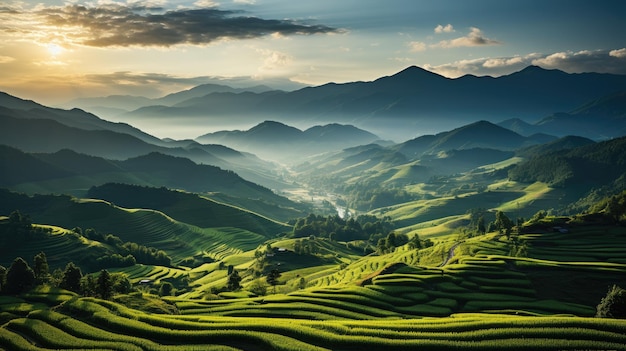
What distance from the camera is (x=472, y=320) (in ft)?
217

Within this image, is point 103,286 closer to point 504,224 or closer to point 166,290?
point 166,290

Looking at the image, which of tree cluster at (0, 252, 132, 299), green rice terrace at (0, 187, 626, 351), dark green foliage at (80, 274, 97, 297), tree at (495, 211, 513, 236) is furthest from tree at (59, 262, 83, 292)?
tree at (495, 211, 513, 236)

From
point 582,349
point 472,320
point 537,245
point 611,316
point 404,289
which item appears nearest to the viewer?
point 582,349

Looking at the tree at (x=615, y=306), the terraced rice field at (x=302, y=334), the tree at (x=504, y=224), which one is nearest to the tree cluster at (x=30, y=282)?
the terraced rice field at (x=302, y=334)

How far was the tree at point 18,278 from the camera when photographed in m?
93.7

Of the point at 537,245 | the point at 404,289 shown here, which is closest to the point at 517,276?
the point at 404,289

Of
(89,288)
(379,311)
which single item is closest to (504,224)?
(379,311)

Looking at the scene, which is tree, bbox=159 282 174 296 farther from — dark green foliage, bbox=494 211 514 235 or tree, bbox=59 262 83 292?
dark green foliage, bbox=494 211 514 235

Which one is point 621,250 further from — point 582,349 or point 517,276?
point 582,349

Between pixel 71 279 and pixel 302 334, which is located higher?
pixel 302 334

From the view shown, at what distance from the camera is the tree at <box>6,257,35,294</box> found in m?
93.7

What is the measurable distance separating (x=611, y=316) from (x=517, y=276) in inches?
1499

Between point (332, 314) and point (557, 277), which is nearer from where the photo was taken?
point (332, 314)

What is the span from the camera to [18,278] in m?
95.1
